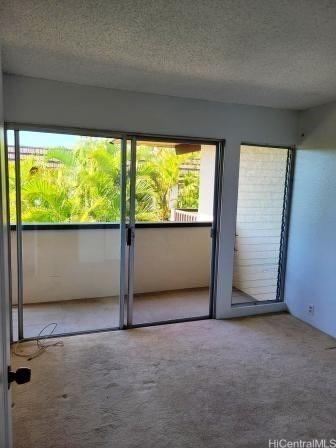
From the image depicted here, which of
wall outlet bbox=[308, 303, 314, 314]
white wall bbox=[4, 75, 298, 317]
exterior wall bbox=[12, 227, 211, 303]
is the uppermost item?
white wall bbox=[4, 75, 298, 317]

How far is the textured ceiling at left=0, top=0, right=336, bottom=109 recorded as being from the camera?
1719 mm

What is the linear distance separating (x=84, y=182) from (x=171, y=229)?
1.47 m

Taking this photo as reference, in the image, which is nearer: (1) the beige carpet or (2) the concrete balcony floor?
(1) the beige carpet

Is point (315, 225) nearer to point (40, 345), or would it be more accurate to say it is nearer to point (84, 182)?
point (84, 182)

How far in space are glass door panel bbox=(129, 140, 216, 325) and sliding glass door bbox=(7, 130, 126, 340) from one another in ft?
0.91

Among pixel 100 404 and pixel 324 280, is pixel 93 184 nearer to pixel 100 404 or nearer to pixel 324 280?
pixel 100 404

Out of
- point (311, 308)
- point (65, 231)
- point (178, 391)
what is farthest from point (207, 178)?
point (178, 391)

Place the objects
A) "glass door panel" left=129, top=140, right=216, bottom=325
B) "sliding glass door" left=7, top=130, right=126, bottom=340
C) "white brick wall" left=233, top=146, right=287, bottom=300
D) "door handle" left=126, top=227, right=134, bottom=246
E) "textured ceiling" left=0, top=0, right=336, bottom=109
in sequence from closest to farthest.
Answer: "textured ceiling" left=0, top=0, right=336, bottom=109, "sliding glass door" left=7, top=130, right=126, bottom=340, "door handle" left=126, top=227, right=134, bottom=246, "glass door panel" left=129, top=140, right=216, bottom=325, "white brick wall" left=233, top=146, right=287, bottom=300

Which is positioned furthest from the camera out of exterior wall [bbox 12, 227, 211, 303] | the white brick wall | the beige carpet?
the white brick wall

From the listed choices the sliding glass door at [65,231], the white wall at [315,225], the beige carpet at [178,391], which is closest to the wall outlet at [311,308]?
the white wall at [315,225]

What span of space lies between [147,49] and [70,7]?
628 millimetres

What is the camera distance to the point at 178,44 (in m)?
2.14

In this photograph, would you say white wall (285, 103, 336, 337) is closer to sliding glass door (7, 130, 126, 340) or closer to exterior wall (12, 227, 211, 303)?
exterior wall (12, 227, 211, 303)

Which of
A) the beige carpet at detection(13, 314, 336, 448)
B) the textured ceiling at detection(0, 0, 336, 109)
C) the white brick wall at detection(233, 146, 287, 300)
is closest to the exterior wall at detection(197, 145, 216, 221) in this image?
the white brick wall at detection(233, 146, 287, 300)
